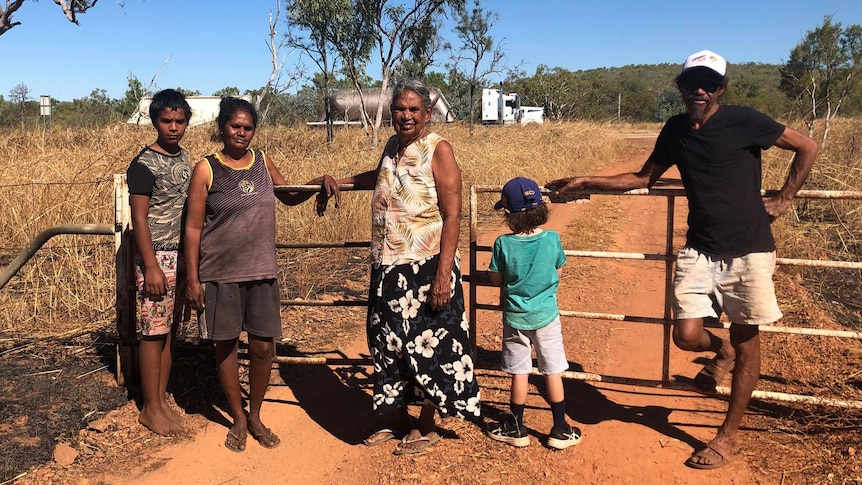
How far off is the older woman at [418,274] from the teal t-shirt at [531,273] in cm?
25

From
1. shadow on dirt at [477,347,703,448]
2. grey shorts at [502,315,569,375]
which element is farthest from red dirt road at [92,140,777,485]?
grey shorts at [502,315,569,375]

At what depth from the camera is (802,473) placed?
9.80 ft

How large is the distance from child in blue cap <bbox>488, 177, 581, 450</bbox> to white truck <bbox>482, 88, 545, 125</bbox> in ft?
106

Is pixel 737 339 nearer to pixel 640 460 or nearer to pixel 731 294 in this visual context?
pixel 731 294

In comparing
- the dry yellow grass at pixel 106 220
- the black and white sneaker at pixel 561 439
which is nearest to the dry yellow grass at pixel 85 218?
the dry yellow grass at pixel 106 220

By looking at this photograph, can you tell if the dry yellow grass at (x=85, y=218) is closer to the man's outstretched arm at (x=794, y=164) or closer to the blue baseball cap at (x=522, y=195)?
the blue baseball cap at (x=522, y=195)

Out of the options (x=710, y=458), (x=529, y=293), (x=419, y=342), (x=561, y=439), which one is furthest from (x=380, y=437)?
(x=710, y=458)

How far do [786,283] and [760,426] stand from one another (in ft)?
10.7

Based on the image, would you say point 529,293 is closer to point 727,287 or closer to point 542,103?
point 727,287

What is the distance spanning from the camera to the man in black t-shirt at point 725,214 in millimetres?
2840

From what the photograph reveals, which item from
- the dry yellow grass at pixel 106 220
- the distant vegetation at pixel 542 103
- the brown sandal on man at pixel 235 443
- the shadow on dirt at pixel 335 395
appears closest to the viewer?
the brown sandal on man at pixel 235 443

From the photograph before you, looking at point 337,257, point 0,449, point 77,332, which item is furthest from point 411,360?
point 337,257

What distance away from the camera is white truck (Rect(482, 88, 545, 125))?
119ft

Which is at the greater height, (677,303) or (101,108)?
(101,108)
